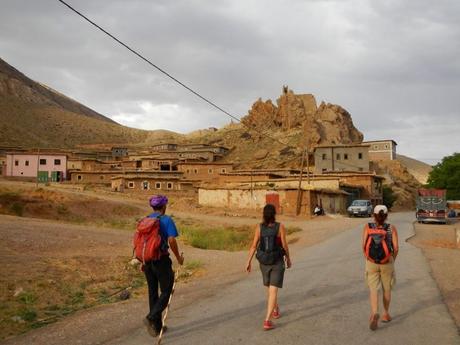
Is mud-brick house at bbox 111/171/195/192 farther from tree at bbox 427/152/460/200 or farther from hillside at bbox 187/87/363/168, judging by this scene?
tree at bbox 427/152/460/200

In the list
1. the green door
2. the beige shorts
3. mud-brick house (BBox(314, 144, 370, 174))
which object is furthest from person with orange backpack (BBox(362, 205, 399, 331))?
mud-brick house (BBox(314, 144, 370, 174))

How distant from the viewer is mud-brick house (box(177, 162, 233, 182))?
66812 mm

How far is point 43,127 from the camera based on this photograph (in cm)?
13688

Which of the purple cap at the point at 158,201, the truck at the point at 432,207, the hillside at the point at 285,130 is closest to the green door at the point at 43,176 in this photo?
the hillside at the point at 285,130

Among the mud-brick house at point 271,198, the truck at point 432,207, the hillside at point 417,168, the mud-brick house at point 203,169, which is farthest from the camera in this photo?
the hillside at point 417,168

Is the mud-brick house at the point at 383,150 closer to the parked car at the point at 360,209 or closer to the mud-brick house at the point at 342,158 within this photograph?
the mud-brick house at the point at 342,158

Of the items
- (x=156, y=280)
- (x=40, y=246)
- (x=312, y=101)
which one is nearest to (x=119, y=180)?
(x=40, y=246)

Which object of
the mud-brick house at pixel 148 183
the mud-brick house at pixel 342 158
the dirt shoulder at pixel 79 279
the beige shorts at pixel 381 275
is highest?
the mud-brick house at pixel 342 158

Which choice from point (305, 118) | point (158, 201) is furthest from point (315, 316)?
point (305, 118)

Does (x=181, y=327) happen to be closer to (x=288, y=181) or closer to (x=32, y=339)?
(x=32, y=339)

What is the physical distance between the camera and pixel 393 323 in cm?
668

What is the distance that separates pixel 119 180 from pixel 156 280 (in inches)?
2118

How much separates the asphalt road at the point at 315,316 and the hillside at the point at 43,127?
10754 centimetres

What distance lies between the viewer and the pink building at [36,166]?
66875 mm
